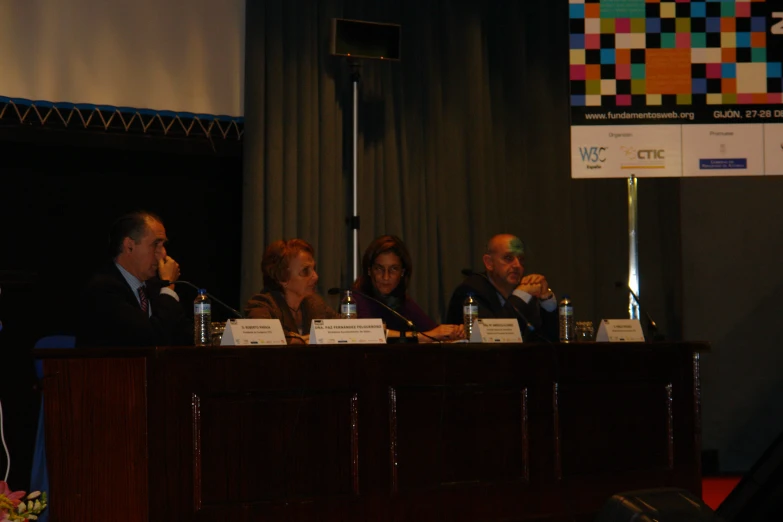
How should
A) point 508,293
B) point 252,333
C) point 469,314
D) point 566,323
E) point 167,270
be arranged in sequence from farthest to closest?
point 508,293
point 566,323
point 469,314
point 167,270
point 252,333

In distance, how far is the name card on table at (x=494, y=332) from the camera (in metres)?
2.96

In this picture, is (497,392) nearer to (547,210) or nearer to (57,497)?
(57,497)

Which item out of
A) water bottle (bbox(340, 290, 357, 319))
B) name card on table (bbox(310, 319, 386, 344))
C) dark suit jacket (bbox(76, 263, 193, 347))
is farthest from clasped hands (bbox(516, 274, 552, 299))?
dark suit jacket (bbox(76, 263, 193, 347))

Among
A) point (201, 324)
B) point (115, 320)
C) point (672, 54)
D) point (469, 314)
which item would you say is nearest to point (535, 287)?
point (469, 314)

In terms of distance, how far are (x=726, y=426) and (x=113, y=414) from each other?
3550 millimetres

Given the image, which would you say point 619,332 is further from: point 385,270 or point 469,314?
point 385,270

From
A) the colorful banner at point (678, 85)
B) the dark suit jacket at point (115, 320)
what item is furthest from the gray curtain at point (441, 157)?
the dark suit jacket at point (115, 320)

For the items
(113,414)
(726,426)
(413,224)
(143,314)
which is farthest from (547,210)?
(113,414)

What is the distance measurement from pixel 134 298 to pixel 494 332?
1.15 metres

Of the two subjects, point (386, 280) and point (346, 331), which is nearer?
point (346, 331)

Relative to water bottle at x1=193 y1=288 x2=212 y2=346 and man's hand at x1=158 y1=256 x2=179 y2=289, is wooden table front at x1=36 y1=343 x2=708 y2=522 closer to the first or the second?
water bottle at x1=193 y1=288 x2=212 y2=346

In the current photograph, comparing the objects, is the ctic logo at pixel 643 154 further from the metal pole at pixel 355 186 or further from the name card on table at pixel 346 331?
the name card on table at pixel 346 331

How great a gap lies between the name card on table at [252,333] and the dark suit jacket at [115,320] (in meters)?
0.30

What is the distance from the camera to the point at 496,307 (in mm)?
3746
